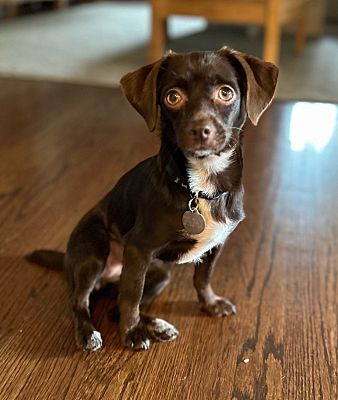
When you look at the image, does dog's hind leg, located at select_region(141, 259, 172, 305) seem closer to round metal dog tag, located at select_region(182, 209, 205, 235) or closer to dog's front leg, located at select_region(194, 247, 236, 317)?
dog's front leg, located at select_region(194, 247, 236, 317)

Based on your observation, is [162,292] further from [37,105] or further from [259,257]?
[37,105]

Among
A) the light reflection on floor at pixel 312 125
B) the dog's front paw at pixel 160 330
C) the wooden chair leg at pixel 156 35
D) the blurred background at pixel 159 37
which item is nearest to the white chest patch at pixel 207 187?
the dog's front paw at pixel 160 330

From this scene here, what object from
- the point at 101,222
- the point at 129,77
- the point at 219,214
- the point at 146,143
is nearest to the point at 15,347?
the point at 101,222

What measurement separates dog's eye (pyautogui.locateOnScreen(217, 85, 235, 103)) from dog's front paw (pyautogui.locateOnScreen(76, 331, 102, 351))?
A: 637mm

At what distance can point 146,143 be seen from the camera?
2689mm

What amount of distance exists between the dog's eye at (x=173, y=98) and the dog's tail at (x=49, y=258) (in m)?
0.67

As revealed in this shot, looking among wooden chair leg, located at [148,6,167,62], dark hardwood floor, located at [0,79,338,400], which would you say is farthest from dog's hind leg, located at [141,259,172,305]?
wooden chair leg, located at [148,6,167,62]

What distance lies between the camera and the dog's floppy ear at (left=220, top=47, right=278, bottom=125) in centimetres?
125

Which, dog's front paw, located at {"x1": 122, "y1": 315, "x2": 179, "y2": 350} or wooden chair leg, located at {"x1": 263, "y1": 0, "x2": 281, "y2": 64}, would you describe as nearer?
dog's front paw, located at {"x1": 122, "y1": 315, "x2": 179, "y2": 350}

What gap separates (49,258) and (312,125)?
5.74 ft

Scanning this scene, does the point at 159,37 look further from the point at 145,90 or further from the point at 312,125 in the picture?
the point at 145,90

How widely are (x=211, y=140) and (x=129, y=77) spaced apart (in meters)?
0.25

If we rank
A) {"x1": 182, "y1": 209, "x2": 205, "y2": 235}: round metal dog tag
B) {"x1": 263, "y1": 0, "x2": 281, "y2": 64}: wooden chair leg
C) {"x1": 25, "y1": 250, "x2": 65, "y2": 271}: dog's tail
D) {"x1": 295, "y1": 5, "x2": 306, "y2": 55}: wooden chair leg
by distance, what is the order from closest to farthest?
{"x1": 182, "y1": 209, "x2": 205, "y2": 235}: round metal dog tag
{"x1": 25, "y1": 250, "x2": 65, "y2": 271}: dog's tail
{"x1": 263, "y1": 0, "x2": 281, "y2": 64}: wooden chair leg
{"x1": 295, "y1": 5, "x2": 306, "y2": 55}: wooden chair leg

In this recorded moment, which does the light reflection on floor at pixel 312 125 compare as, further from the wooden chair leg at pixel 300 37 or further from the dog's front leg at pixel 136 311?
the dog's front leg at pixel 136 311
